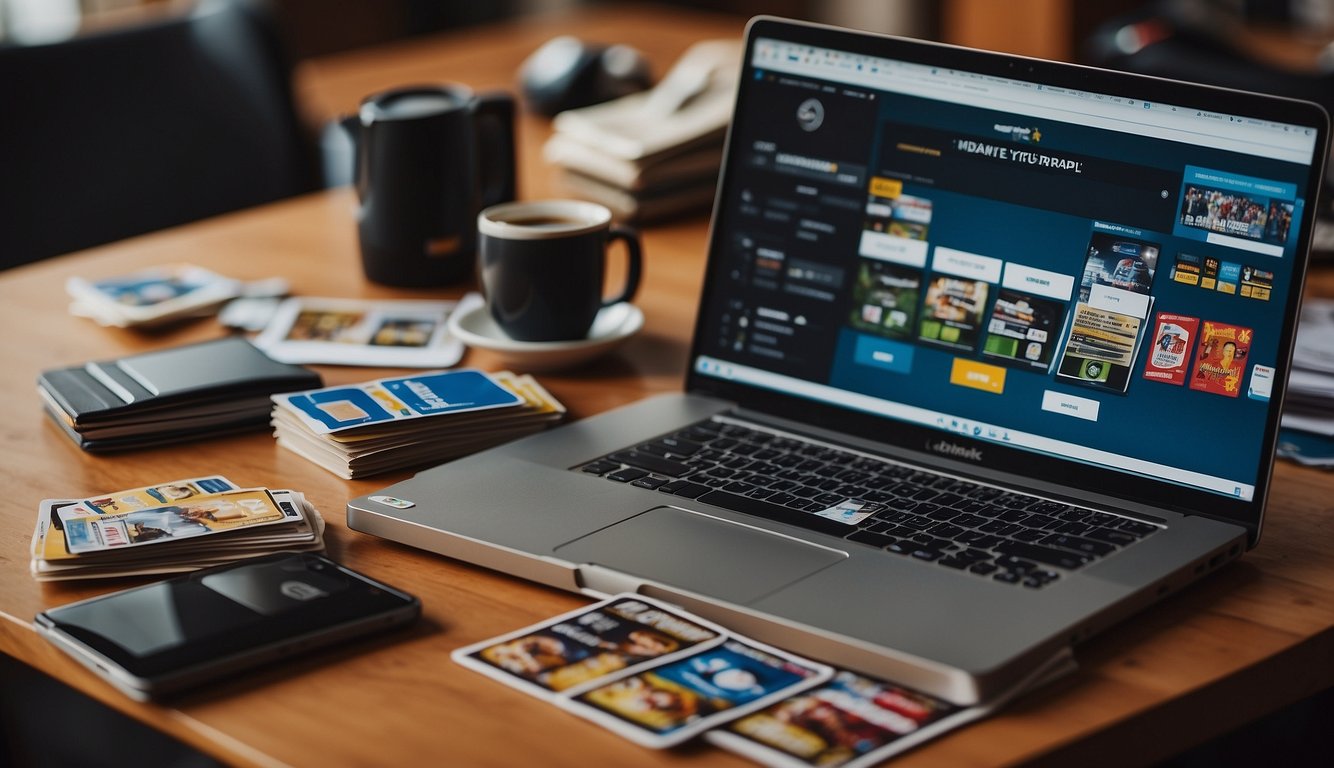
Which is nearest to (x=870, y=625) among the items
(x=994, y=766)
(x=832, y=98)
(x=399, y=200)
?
(x=994, y=766)

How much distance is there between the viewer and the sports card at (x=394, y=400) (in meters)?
1.11

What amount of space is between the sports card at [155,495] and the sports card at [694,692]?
0.38 metres

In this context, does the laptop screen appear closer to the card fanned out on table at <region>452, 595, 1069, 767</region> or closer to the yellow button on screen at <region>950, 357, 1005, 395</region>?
the yellow button on screen at <region>950, 357, 1005, 395</region>

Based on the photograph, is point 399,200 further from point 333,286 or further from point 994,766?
point 994,766

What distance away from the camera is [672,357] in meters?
1.34

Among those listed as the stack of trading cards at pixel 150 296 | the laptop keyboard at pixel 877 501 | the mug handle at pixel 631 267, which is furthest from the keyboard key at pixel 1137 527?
the stack of trading cards at pixel 150 296

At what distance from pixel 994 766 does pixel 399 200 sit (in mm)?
978

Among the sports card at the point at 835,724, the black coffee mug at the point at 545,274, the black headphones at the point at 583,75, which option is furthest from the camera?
the black headphones at the point at 583,75

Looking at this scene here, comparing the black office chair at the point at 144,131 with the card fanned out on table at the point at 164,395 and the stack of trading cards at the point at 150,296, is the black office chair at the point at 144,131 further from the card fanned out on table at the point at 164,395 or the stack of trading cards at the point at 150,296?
the card fanned out on table at the point at 164,395

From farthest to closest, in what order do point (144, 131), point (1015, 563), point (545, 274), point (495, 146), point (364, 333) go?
1. point (144, 131)
2. point (495, 146)
3. point (364, 333)
4. point (545, 274)
5. point (1015, 563)

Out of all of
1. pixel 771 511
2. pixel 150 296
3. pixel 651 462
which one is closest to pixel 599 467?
pixel 651 462

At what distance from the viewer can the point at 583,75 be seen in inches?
81.7

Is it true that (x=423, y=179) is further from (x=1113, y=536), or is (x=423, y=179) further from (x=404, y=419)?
(x=1113, y=536)

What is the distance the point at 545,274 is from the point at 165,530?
0.45 meters
